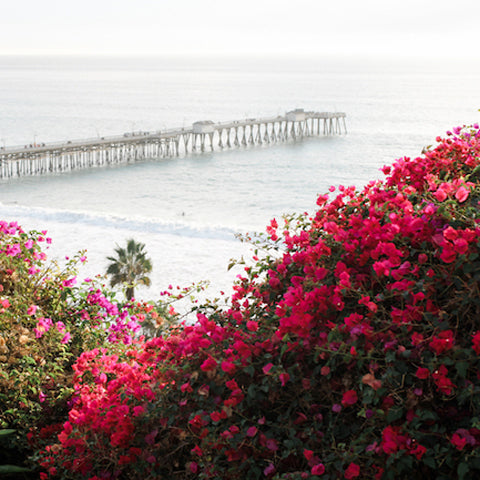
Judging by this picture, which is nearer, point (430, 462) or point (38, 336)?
point (430, 462)

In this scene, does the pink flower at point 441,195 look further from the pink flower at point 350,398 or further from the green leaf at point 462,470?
the green leaf at point 462,470

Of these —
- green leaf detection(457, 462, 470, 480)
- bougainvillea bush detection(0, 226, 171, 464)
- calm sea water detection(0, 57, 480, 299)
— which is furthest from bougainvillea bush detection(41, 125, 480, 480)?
calm sea water detection(0, 57, 480, 299)

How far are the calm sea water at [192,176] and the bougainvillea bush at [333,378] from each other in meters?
18.3

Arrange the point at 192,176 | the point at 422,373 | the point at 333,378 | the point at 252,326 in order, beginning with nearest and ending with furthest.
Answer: the point at 422,373 < the point at 333,378 < the point at 252,326 < the point at 192,176

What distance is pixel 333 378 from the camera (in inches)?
133

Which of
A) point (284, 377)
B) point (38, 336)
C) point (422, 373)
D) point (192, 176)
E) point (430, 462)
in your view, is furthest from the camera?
point (192, 176)

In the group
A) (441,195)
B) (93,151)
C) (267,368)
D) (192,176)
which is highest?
(93,151)

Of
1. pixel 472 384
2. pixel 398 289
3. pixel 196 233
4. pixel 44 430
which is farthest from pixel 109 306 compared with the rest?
pixel 196 233

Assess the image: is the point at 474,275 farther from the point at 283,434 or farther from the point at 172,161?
the point at 172,161

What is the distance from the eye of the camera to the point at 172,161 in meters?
62.5

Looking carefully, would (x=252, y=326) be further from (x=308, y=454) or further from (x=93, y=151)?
(x=93, y=151)

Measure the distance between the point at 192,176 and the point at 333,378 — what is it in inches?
2105

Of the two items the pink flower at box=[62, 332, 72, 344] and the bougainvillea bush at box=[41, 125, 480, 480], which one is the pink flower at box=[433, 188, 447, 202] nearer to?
the bougainvillea bush at box=[41, 125, 480, 480]

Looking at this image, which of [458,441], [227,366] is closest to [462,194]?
[458,441]
